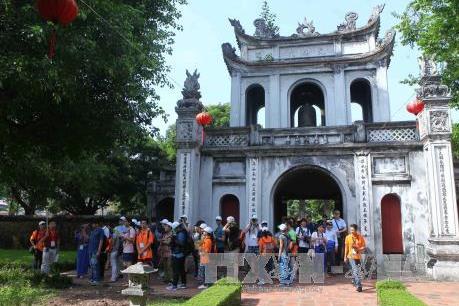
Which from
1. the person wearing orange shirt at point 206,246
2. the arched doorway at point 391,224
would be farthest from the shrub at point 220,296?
the arched doorway at point 391,224

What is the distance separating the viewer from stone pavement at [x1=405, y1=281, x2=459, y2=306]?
28.8 feet

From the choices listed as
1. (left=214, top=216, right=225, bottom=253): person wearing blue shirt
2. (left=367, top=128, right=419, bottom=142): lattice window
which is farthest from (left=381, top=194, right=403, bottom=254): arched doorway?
(left=214, top=216, right=225, bottom=253): person wearing blue shirt

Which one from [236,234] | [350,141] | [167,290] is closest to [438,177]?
[350,141]

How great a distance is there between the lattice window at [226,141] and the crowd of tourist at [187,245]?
383 cm

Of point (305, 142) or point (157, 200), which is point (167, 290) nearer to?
point (305, 142)

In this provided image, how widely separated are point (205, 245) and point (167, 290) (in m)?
1.40

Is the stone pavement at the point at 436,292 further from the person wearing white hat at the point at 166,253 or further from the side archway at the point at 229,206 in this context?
the person wearing white hat at the point at 166,253

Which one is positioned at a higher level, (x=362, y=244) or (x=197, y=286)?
(x=362, y=244)

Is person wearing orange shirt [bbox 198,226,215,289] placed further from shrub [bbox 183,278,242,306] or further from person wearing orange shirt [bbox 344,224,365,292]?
person wearing orange shirt [bbox 344,224,365,292]

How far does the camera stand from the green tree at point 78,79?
8562mm

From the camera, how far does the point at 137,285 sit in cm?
711

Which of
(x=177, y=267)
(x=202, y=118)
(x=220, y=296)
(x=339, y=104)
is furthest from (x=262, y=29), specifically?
(x=220, y=296)

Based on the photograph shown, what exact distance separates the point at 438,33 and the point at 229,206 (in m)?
9.32

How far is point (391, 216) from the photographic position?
13969 millimetres
